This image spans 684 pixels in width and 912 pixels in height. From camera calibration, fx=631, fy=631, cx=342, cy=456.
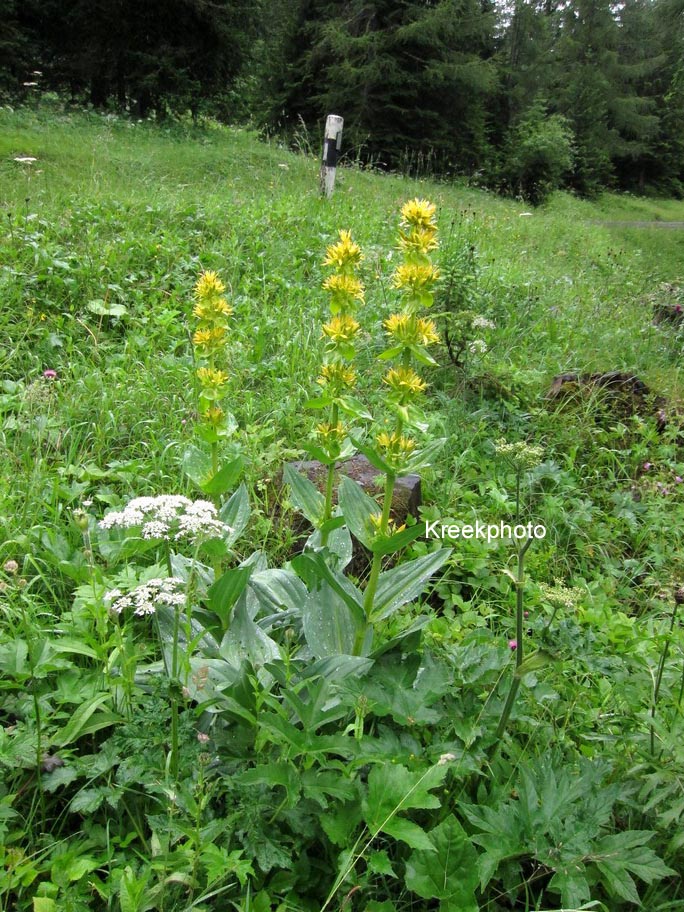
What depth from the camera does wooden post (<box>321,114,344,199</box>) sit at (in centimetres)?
714

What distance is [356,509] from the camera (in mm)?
1775


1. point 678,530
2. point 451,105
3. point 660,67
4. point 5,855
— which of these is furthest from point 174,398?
point 660,67

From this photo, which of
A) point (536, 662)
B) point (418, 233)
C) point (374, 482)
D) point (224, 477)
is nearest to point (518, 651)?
point (536, 662)

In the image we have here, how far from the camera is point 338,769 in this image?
1475 millimetres

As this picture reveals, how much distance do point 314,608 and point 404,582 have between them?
263 millimetres

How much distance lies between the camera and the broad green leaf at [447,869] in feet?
4.17

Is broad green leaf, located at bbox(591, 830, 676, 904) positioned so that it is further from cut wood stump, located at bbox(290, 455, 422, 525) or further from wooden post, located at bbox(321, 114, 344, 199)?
wooden post, located at bbox(321, 114, 344, 199)

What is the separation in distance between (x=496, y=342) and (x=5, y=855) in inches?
151

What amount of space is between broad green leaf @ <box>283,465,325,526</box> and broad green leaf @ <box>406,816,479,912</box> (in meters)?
0.91

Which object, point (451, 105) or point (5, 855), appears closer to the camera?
point (5, 855)

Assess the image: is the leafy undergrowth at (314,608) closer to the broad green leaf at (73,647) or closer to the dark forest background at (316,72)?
the broad green leaf at (73,647)

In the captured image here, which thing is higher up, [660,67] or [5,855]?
[660,67]

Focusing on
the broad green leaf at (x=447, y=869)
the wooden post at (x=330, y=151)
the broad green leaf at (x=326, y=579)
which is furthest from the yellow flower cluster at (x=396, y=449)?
the wooden post at (x=330, y=151)

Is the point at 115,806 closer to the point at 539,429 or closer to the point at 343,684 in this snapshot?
the point at 343,684
